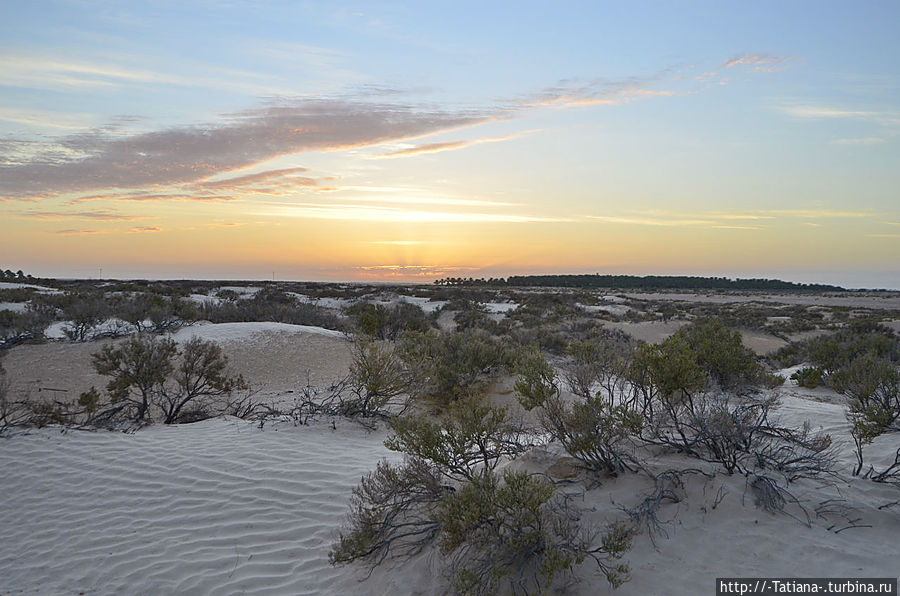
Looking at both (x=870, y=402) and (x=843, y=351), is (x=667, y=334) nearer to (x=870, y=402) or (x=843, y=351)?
(x=843, y=351)

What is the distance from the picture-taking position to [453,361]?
1180 centimetres

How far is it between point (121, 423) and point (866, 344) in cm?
1703

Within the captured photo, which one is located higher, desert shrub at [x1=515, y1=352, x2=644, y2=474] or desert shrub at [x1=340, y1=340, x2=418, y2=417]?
desert shrub at [x1=515, y1=352, x2=644, y2=474]

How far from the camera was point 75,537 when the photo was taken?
16.6 ft

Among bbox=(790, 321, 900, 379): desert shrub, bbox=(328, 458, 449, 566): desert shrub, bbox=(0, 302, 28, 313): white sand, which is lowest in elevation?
bbox=(328, 458, 449, 566): desert shrub

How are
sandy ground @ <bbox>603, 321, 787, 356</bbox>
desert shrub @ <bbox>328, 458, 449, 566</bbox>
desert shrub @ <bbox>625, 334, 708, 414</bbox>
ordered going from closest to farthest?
1. desert shrub @ <bbox>328, 458, 449, 566</bbox>
2. desert shrub @ <bbox>625, 334, 708, 414</bbox>
3. sandy ground @ <bbox>603, 321, 787, 356</bbox>

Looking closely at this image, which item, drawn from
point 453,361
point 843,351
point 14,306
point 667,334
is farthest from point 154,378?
point 667,334

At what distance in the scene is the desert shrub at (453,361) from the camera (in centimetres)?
1101

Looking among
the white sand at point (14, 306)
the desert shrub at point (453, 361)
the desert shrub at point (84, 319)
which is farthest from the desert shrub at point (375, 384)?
the white sand at point (14, 306)

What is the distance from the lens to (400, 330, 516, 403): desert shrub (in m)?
11.0

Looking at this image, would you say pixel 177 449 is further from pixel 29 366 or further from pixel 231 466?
pixel 29 366

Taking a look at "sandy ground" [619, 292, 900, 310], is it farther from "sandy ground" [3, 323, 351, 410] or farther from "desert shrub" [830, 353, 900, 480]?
"desert shrub" [830, 353, 900, 480]

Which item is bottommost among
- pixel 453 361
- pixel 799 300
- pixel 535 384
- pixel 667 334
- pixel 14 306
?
pixel 667 334

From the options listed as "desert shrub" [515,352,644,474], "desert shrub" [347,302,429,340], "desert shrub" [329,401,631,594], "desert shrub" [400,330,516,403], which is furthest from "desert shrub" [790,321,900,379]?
"desert shrub" [347,302,429,340]
